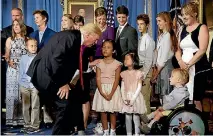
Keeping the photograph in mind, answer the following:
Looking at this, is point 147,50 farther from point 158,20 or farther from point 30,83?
point 30,83

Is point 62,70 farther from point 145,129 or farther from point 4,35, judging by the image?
point 145,129

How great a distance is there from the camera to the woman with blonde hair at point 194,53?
4.10 metres

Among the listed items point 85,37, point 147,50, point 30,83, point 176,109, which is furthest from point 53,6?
point 176,109

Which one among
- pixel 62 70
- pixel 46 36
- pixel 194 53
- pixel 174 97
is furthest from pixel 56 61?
pixel 194 53

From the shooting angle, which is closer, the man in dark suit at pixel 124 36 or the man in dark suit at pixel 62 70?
the man in dark suit at pixel 62 70

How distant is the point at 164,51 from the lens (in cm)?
419

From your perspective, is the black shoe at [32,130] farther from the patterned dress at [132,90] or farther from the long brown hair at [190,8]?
the long brown hair at [190,8]

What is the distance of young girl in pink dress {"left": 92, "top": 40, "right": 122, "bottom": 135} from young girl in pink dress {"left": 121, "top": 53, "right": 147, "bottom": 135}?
0.08 metres

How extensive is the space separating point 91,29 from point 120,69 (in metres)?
0.56

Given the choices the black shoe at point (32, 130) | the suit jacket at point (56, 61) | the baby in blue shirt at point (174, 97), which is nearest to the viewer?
the suit jacket at point (56, 61)

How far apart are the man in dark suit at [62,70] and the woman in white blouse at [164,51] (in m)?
0.71

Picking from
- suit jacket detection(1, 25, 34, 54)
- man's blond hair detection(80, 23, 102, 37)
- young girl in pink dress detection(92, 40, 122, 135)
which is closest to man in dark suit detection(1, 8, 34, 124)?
suit jacket detection(1, 25, 34, 54)

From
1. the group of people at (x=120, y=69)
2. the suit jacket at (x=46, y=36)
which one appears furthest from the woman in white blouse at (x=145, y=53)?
the suit jacket at (x=46, y=36)

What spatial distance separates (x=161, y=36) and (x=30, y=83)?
1.51 m
